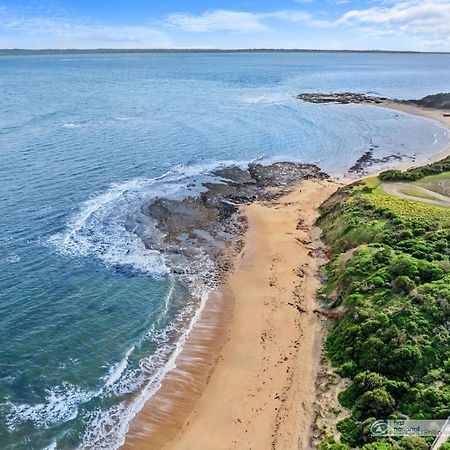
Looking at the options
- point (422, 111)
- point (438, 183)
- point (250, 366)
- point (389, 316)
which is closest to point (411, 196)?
point (438, 183)

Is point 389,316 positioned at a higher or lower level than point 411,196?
lower

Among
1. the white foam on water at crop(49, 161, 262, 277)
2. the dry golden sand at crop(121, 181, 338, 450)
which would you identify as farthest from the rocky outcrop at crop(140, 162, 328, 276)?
the dry golden sand at crop(121, 181, 338, 450)

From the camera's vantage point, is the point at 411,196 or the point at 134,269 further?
the point at 411,196

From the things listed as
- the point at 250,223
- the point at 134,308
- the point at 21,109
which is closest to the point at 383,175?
the point at 250,223

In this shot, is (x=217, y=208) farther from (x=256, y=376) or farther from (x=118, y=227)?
(x=256, y=376)

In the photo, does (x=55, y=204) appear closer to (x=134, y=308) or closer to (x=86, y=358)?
(x=134, y=308)

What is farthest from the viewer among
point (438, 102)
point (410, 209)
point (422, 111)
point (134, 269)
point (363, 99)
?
point (363, 99)

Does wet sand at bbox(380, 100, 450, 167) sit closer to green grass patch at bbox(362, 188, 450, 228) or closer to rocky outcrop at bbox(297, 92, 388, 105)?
rocky outcrop at bbox(297, 92, 388, 105)
